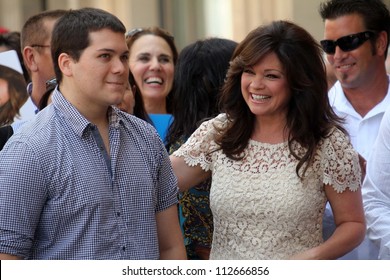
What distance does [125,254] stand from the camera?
3.41 metres

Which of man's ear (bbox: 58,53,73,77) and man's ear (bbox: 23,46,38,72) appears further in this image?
man's ear (bbox: 23,46,38,72)

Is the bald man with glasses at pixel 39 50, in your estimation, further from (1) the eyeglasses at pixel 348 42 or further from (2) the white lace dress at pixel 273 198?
(1) the eyeglasses at pixel 348 42

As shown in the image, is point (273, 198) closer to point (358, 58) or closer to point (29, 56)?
point (29, 56)

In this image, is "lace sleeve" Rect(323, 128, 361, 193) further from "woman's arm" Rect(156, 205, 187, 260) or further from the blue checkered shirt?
the blue checkered shirt

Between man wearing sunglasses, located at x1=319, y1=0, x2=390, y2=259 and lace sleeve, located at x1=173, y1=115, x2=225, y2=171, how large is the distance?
1.45 m

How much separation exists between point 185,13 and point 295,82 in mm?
7738

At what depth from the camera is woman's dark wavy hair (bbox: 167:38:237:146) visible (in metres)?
4.86

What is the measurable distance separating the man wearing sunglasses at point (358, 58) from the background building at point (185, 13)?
4.35 meters

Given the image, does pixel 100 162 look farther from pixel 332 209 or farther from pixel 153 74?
pixel 153 74

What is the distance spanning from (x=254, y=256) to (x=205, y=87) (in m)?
1.18

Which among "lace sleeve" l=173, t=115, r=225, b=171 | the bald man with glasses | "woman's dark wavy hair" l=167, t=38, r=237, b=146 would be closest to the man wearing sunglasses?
"woman's dark wavy hair" l=167, t=38, r=237, b=146

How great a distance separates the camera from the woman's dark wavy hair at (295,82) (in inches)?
162

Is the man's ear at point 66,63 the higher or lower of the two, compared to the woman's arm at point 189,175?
higher

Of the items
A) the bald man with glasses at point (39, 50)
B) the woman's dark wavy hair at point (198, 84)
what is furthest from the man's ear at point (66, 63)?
the bald man with glasses at point (39, 50)
